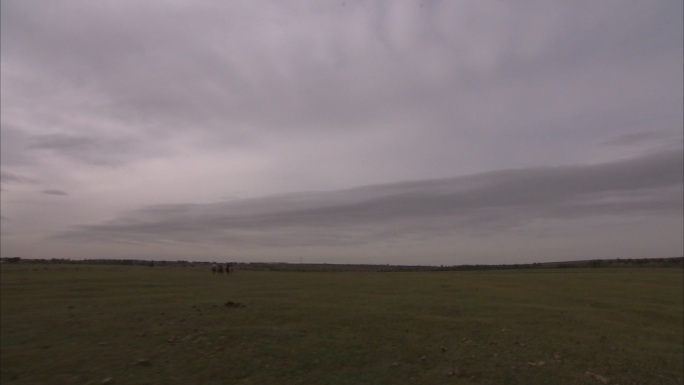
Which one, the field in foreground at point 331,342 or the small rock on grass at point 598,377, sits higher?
the field in foreground at point 331,342

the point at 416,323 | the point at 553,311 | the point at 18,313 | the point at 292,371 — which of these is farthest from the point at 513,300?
the point at 18,313

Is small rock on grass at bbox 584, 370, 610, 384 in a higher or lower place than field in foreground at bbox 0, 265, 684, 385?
lower

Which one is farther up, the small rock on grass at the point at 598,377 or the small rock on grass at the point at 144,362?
the small rock on grass at the point at 144,362

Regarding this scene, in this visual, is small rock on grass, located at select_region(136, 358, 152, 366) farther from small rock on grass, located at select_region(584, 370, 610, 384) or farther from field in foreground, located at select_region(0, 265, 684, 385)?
small rock on grass, located at select_region(584, 370, 610, 384)

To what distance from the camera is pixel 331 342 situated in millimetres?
13430

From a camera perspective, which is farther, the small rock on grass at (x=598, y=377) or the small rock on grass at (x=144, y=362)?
the small rock on grass at (x=144, y=362)

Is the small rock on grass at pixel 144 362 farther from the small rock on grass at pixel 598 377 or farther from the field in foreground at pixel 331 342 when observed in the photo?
the small rock on grass at pixel 598 377

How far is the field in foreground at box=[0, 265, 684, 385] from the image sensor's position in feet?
35.6

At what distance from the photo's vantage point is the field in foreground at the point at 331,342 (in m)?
10.8

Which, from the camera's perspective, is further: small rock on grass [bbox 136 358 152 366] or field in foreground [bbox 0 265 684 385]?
small rock on grass [bbox 136 358 152 366]

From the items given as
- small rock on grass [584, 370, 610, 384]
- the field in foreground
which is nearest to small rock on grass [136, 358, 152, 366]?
the field in foreground

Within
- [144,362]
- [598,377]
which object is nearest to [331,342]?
[144,362]

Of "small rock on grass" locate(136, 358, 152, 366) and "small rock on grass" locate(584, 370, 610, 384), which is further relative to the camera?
"small rock on grass" locate(136, 358, 152, 366)

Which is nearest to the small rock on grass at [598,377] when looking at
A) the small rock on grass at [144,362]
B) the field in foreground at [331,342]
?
the field in foreground at [331,342]
